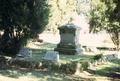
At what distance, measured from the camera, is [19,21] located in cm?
1689

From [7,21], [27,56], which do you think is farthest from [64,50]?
[7,21]

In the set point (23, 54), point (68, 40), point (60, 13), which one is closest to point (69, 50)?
point (68, 40)

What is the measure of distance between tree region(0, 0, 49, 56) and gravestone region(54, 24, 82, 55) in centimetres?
536

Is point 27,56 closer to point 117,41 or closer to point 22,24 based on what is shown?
point 22,24

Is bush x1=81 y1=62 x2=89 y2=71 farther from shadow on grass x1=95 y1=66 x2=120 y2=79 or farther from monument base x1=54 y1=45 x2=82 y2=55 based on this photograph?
monument base x1=54 y1=45 x2=82 y2=55

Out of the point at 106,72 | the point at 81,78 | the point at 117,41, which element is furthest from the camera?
the point at 117,41

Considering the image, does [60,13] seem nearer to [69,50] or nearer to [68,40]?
[68,40]

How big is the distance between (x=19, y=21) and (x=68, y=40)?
23.5ft

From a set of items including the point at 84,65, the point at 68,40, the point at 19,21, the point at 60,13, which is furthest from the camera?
the point at 60,13

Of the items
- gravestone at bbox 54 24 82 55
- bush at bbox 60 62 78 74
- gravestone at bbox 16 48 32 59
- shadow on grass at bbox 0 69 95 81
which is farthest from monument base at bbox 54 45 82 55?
shadow on grass at bbox 0 69 95 81

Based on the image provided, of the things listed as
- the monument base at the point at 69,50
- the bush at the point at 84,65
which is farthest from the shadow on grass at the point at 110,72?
the monument base at the point at 69,50

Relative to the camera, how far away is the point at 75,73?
15.1m

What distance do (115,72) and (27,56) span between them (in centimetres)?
518

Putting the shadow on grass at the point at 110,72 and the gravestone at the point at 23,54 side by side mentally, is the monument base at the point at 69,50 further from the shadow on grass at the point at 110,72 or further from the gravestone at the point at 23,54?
the shadow on grass at the point at 110,72
